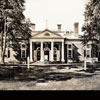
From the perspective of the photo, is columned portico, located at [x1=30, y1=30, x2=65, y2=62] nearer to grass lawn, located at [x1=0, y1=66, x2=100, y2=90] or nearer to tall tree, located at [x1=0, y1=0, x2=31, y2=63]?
tall tree, located at [x1=0, y1=0, x2=31, y2=63]

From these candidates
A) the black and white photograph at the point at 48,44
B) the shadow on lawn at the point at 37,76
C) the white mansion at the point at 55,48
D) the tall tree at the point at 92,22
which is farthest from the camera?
the white mansion at the point at 55,48

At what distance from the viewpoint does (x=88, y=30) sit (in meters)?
16.7

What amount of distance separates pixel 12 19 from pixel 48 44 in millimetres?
12938

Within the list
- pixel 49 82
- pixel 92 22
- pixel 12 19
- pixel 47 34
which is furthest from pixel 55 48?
pixel 49 82

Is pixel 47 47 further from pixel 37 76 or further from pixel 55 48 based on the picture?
pixel 37 76

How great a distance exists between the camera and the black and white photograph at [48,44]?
9258mm

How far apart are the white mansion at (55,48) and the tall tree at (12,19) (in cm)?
826

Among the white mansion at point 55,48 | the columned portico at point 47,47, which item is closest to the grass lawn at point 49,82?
the columned portico at point 47,47

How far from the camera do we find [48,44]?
29.6 m

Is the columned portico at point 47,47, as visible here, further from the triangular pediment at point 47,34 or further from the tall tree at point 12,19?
the tall tree at point 12,19

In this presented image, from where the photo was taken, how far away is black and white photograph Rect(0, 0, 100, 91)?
30.4ft
